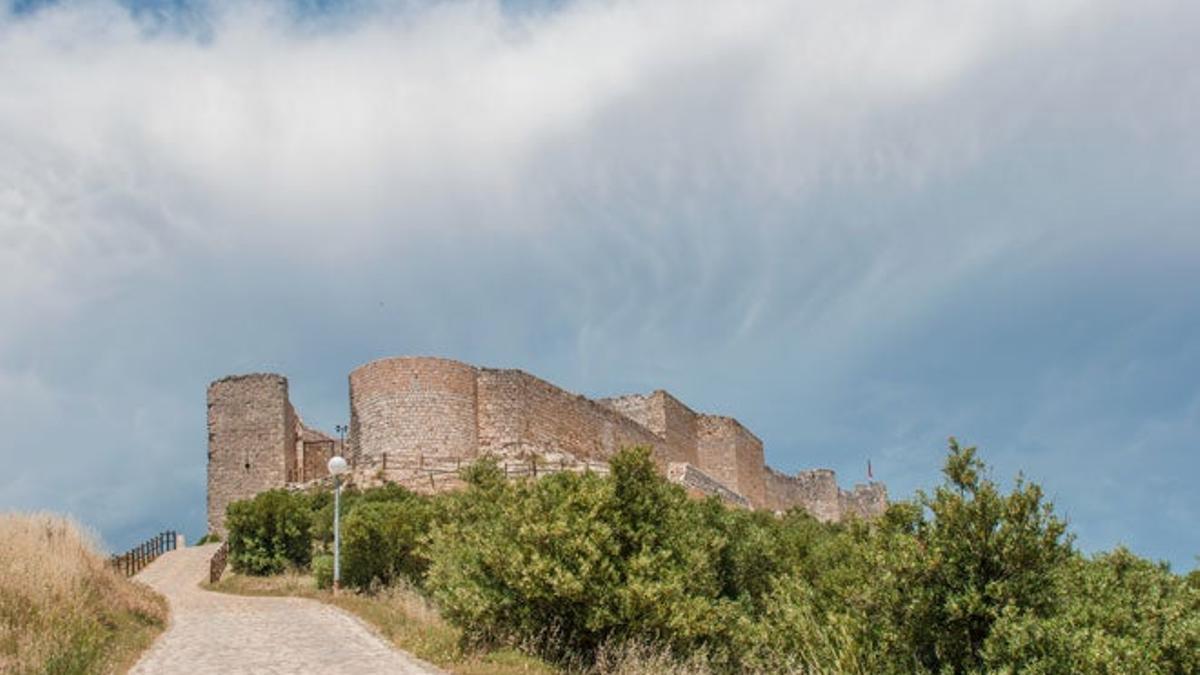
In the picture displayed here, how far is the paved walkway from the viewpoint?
1240 centimetres

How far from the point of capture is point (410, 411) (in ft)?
124

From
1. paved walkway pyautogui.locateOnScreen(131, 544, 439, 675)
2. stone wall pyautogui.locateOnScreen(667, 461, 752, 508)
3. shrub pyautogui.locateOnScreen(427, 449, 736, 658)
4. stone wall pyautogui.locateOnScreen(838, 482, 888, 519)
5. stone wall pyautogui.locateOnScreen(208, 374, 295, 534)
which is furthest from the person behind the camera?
stone wall pyautogui.locateOnScreen(838, 482, 888, 519)

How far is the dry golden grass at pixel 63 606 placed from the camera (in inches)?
453

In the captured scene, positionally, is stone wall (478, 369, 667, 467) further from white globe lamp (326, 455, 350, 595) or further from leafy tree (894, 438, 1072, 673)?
leafy tree (894, 438, 1072, 673)

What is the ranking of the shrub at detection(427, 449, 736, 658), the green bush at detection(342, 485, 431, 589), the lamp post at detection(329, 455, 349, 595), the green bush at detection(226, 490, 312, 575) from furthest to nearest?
the green bush at detection(226, 490, 312, 575) → the green bush at detection(342, 485, 431, 589) → the lamp post at detection(329, 455, 349, 595) → the shrub at detection(427, 449, 736, 658)

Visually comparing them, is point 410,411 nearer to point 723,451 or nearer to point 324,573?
point 324,573

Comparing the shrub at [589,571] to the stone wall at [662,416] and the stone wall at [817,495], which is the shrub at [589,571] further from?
the stone wall at [817,495]

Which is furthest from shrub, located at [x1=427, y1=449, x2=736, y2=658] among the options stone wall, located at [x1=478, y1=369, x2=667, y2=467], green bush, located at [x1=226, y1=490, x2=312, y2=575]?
stone wall, located at [x1=478, y1=369, x2=667, y2=467]

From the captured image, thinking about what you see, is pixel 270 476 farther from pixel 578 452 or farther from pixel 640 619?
pixel 640 619

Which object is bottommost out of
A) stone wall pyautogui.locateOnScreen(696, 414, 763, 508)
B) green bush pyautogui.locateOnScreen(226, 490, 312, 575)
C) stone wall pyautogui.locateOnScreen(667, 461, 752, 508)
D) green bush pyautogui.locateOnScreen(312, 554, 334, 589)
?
green bush pyautogui.locateOnScreen(312, 554, 334, 589)

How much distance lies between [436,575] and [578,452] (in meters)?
28.6

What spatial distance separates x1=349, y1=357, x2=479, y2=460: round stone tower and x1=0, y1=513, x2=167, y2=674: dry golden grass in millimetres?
19324

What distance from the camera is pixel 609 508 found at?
14391mm

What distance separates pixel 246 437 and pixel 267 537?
625 inches
